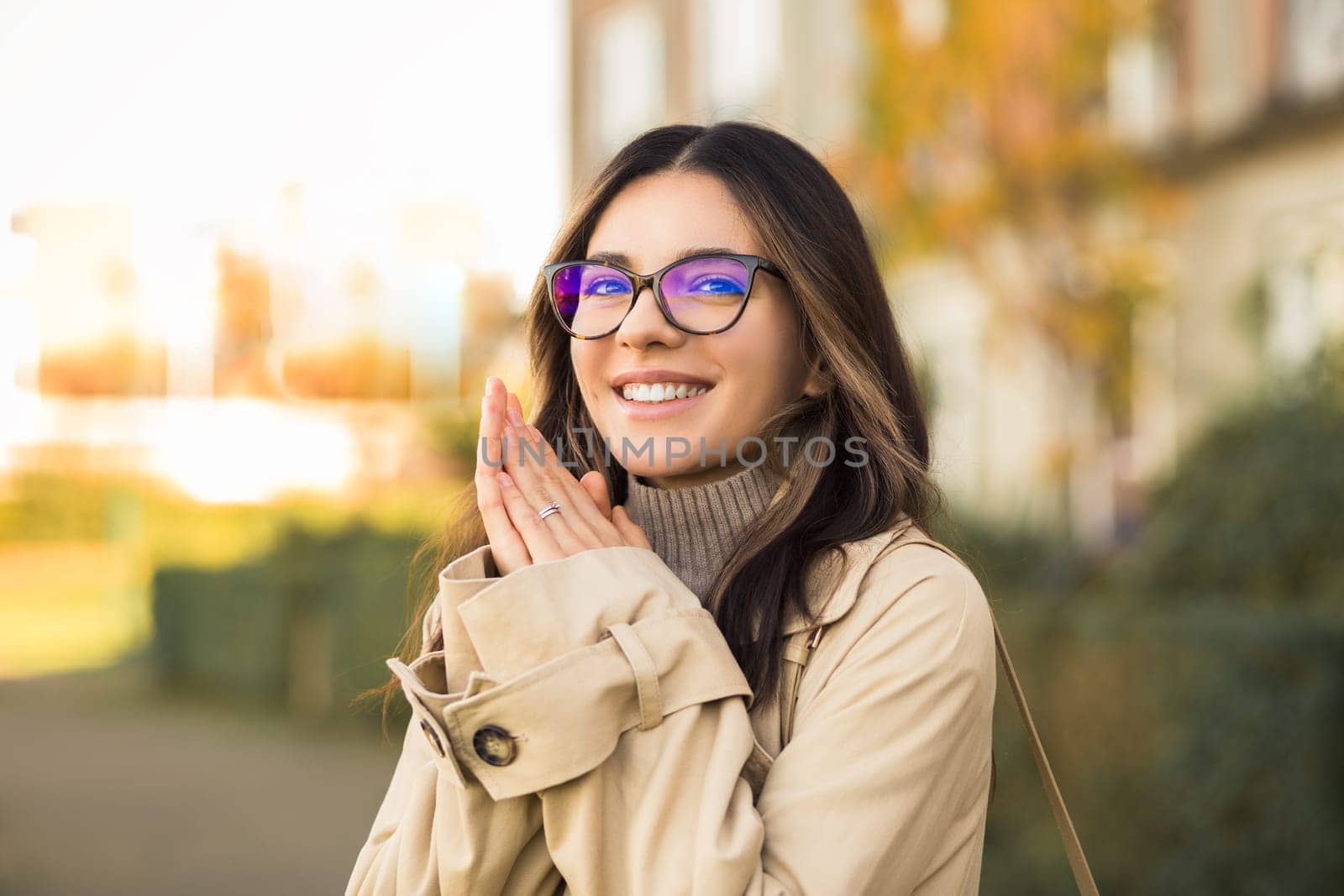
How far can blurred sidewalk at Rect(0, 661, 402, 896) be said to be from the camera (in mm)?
7305

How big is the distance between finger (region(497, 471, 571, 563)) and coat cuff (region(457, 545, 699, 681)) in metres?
0.06

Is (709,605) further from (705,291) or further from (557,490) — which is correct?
(705,291)

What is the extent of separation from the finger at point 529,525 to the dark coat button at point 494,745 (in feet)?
0.84

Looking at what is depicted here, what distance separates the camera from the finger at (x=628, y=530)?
208cm

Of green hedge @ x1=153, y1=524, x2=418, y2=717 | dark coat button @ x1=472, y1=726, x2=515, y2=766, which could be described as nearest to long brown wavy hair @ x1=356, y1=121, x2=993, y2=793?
dark coat button @ x1=472, y1=726, x2=515, y2=766

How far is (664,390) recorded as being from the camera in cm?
215

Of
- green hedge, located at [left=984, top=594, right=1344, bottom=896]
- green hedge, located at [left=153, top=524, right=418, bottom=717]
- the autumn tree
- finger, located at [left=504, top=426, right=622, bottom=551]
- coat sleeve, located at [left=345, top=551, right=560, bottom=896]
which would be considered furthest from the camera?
green hedge, located at [left=153, top=524, right=418, bottom=717]

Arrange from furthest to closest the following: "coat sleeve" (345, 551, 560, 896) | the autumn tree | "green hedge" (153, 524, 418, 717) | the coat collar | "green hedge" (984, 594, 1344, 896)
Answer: "green hedge" (153, 524, 418, 717) → the autumn tree → "green hedge" (984, 594, 1344, 896) → the coat collar → "coat sleeve" (345, 551, 560, 896)

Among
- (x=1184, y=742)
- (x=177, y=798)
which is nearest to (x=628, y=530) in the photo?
(x=1184, y=742)

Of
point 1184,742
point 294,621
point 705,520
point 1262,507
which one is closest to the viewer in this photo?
point 705,520

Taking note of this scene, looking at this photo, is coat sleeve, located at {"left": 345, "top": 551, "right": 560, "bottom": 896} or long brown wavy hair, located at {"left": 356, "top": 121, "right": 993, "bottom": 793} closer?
coat sleeve, located at {"left": 345, "top": 551, "right": 560, "bottom": 896}

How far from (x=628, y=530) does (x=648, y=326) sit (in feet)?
1.04

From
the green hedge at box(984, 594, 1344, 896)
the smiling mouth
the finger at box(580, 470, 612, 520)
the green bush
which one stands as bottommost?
the green hedge at box(984, 594, 1344, 896)

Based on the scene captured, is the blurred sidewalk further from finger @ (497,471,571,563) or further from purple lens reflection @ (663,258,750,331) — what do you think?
purple lens reflection @ (663,258,750,331)
